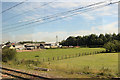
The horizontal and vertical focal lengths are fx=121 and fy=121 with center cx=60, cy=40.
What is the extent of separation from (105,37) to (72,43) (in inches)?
1504

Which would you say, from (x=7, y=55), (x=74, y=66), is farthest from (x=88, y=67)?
(x=7, y=55)

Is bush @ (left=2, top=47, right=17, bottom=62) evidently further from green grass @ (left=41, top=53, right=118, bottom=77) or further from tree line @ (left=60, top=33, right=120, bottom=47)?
tree line @ (left=60, top=33, right=120, bottom=47)

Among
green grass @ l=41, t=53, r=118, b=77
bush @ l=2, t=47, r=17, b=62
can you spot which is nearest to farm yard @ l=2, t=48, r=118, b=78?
green grass @ l=41, t=53, r=118, b=77

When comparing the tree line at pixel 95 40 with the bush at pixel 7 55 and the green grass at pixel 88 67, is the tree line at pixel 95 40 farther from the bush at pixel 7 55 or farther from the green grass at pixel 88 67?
the bush at pixel 7 55

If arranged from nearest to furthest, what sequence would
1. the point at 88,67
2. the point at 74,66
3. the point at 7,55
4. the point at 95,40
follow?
the point at 88,67
the point at 74,66
the point at 7,55
the point at 95,40

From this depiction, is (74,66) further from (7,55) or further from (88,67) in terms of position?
(7,55)

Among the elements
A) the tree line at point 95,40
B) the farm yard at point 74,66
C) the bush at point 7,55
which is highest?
the tree line at point 95,40

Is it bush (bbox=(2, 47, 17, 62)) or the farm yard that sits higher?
bush (bbox=(2, 47, 17, 62))

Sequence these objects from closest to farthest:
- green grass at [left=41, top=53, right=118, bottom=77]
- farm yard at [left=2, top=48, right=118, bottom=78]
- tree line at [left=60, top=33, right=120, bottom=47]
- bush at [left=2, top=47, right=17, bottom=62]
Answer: farm yard at [left=2, top=48, right=118, bottom=78] < green grass at [left=41, top=53, right=118, bottom=77] < bush at [left=2, top=47, right=17, bottom=62] < tree line at [left=60, top=33, right=120, bottom=47]

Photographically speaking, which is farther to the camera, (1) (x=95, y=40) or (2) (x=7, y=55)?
(1) (x=95, y=40)

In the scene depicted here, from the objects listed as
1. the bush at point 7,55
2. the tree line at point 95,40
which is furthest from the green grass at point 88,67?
the tree line at point 95,40

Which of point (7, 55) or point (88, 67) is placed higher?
point (7, 55)

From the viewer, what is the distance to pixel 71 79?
10.4 meters

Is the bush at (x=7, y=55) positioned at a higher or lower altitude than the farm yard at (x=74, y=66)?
higher
